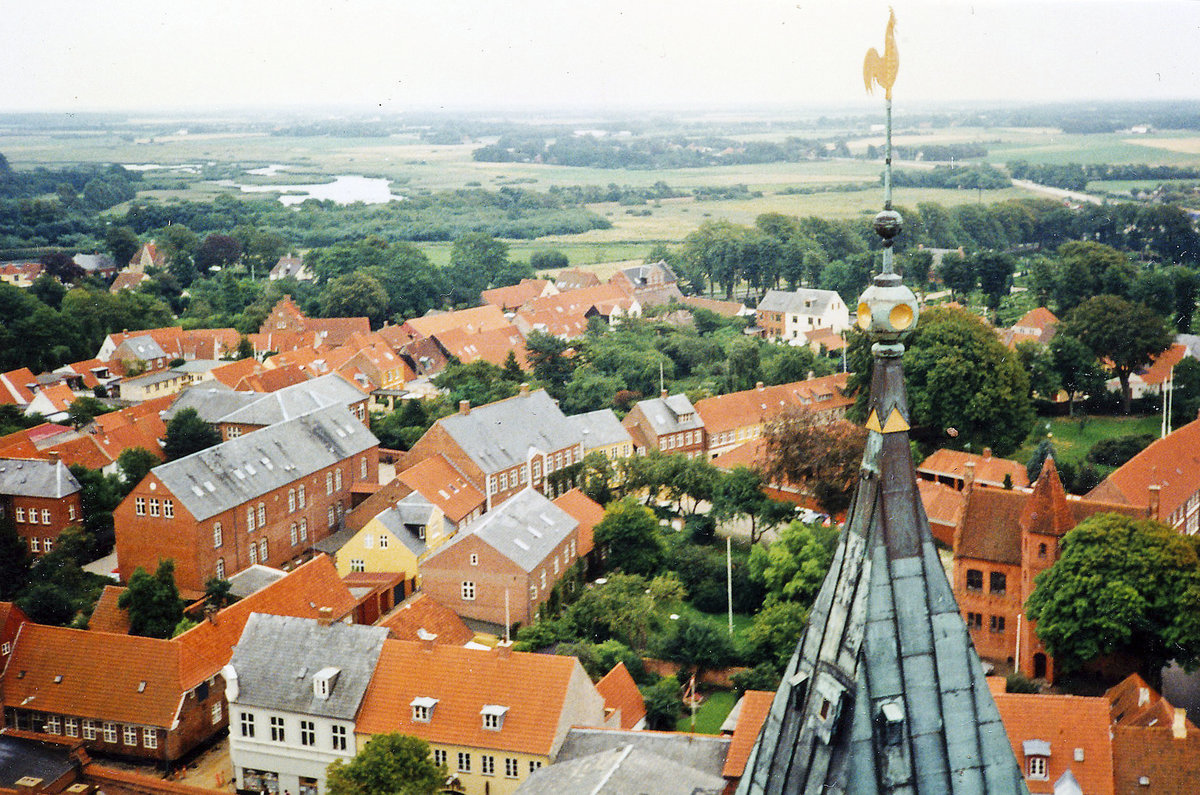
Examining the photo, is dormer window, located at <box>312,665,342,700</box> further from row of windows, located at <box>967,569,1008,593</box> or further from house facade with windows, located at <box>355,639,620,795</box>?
row of windows, located at <box>967,569,1008,593</box>

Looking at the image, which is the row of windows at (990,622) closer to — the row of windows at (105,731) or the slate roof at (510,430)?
the slate roof at (510,430)

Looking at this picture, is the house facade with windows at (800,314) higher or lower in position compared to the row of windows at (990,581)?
higher

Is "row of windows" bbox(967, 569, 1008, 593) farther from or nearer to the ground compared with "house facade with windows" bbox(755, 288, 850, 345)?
nearer to the ground

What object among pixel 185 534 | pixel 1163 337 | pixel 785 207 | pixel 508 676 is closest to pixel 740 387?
pixel 1163 337

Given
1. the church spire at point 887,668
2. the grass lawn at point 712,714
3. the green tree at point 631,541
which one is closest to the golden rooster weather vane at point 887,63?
the church spire at point 887,668

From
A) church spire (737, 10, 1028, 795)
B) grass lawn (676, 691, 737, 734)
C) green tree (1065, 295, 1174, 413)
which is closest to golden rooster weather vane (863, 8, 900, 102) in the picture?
church spire (737, 10, 1028, 795)

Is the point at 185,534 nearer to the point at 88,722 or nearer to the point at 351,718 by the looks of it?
the point at 88,722
